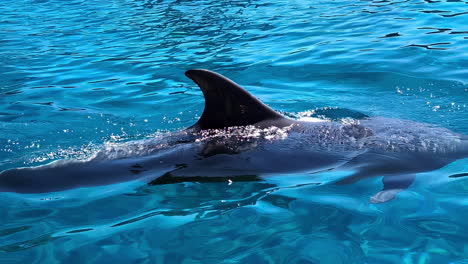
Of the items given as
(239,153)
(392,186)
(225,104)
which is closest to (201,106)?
(225,104)

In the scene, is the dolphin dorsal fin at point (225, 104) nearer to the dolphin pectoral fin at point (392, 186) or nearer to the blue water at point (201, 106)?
the blue water at point (201, 106)

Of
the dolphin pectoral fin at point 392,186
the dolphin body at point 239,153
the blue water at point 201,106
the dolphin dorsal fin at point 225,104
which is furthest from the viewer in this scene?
the dolphin dorsal fin at point 225,104

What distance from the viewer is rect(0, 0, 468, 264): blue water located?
426 centimetres

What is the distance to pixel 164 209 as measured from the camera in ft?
16.2

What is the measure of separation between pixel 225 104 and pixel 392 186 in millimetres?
1809

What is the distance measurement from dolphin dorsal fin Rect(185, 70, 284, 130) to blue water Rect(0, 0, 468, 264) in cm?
80

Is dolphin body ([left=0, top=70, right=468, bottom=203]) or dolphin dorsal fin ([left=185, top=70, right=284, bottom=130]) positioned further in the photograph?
dolphin dorsal fin ([left=185, top=70, right=284, bottom=130])

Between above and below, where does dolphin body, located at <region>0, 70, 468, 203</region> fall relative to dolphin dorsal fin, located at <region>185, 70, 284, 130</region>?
below

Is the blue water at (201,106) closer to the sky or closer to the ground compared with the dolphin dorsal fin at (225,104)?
closer to the ground

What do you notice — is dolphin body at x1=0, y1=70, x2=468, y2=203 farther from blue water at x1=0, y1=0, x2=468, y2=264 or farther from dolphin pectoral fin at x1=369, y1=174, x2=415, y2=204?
blue water at x1=0, y1=0, x2=468, y2=264

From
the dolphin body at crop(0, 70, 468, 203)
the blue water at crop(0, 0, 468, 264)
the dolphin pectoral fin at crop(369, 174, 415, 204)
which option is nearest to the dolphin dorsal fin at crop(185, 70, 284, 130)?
the dolphin body at crop(0, 70, 468, 203)

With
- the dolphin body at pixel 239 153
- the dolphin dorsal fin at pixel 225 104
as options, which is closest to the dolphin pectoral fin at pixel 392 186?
the dolphin body at pixel 239 153

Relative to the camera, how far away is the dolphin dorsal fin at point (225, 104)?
221 inches

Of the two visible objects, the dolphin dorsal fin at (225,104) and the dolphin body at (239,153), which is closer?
the dolphin body at (239,153)
